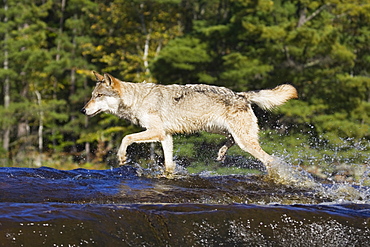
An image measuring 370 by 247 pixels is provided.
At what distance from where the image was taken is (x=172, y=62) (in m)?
23.9

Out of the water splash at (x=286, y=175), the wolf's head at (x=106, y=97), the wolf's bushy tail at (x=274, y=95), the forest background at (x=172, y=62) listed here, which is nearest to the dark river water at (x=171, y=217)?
the water splash at (x=286, y=175)

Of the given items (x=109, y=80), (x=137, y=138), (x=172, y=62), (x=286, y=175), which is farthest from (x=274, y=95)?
(x=172, y=62)

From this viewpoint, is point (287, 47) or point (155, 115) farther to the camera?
point (287, 47)

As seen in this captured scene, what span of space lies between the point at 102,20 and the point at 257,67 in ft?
33.8

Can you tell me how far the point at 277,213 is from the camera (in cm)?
531

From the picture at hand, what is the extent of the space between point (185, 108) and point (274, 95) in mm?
1307

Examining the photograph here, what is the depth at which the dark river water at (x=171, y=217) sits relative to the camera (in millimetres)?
4801

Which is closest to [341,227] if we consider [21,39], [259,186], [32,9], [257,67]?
[259,186]

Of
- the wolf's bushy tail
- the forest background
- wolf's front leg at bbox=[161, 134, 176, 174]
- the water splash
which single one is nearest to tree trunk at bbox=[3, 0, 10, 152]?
the forest background

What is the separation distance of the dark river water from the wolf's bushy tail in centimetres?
189

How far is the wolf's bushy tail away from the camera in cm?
799

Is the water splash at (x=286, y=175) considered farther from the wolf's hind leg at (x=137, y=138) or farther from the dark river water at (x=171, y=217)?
the wolf's hind leg at (x=137, y=138)

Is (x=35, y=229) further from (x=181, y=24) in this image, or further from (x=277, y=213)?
(x=181, y=24)

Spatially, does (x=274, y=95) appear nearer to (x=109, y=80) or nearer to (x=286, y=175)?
(x=286, y=175)
